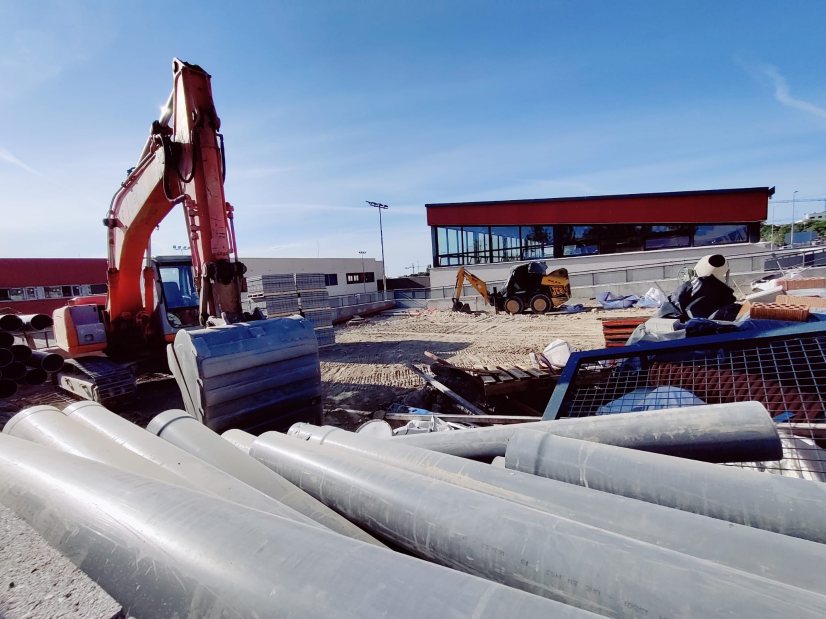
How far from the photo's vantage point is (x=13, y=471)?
1.75 metres

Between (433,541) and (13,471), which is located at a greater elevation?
(13,471)

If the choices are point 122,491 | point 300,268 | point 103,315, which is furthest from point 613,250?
point 122,491

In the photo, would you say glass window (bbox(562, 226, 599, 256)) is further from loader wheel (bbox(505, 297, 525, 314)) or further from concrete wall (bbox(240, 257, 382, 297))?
concrete wall (bbox(240, 257, 382, 297))

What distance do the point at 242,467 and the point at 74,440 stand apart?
1014mm

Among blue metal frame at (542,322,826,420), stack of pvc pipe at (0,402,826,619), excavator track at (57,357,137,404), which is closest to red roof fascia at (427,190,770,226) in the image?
excavator track at (57,357,137,404)

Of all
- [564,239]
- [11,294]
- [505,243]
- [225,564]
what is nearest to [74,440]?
[225,564]

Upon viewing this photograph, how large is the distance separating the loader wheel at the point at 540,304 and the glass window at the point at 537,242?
9.87m

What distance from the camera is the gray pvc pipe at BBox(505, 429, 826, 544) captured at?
1.42 m

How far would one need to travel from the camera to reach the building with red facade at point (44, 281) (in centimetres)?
2138

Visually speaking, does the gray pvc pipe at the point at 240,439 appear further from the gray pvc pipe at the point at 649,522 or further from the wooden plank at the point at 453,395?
the wooden plank at the point at 453,395

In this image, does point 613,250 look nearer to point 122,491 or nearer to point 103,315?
point 103,315

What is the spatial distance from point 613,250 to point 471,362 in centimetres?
2006

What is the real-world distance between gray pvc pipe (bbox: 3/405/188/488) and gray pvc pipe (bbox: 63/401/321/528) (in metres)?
0.06

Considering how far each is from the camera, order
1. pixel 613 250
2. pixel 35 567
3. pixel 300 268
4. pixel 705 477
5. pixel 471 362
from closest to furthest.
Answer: pixel 35 567, pixel 705 477, pixel 471 362, pixel 613 250, pixel 300 268
